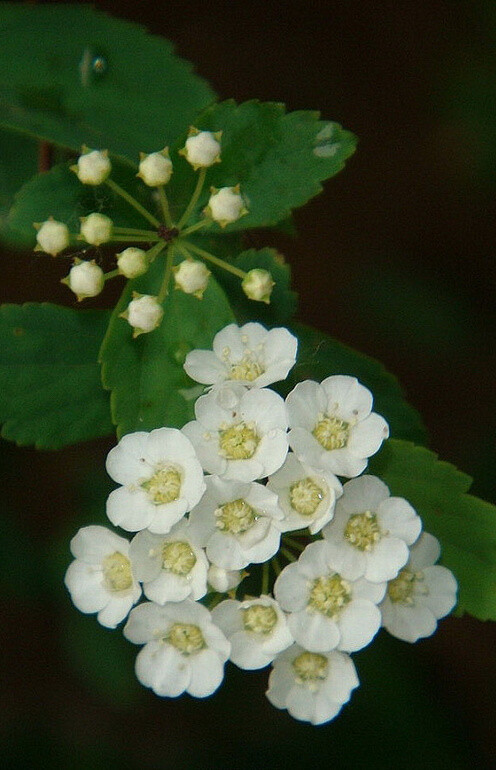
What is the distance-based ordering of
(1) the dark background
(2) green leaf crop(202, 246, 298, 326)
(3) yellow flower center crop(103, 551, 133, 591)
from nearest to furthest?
1. (3) yellow flower center crop(103, 551, 133, 591)
2. (2) green leaf crop(202, 246, 298, 326)
3. (1) the dark background

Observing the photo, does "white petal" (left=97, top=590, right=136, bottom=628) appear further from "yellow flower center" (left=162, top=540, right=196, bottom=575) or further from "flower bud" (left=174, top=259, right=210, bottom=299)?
"flower bud" (left=174, top=259, right=210, bottom=299)

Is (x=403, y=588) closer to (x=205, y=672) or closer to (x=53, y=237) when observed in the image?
(x=205, y=672)

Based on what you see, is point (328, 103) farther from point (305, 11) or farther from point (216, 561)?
point (216, 561)

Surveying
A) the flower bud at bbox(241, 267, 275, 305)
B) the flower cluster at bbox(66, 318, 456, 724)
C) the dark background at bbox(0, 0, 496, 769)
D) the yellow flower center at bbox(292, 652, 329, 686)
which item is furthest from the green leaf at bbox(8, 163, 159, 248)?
the dark background at bbox(0, 0, 496, 769)

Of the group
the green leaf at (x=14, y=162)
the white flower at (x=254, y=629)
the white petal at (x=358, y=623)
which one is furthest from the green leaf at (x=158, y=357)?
the green leaf at (x=14, y=162)

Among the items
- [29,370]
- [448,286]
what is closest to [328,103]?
[448,286]

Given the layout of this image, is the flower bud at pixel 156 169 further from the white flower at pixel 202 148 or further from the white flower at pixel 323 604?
the white flower at pixel 323 604
